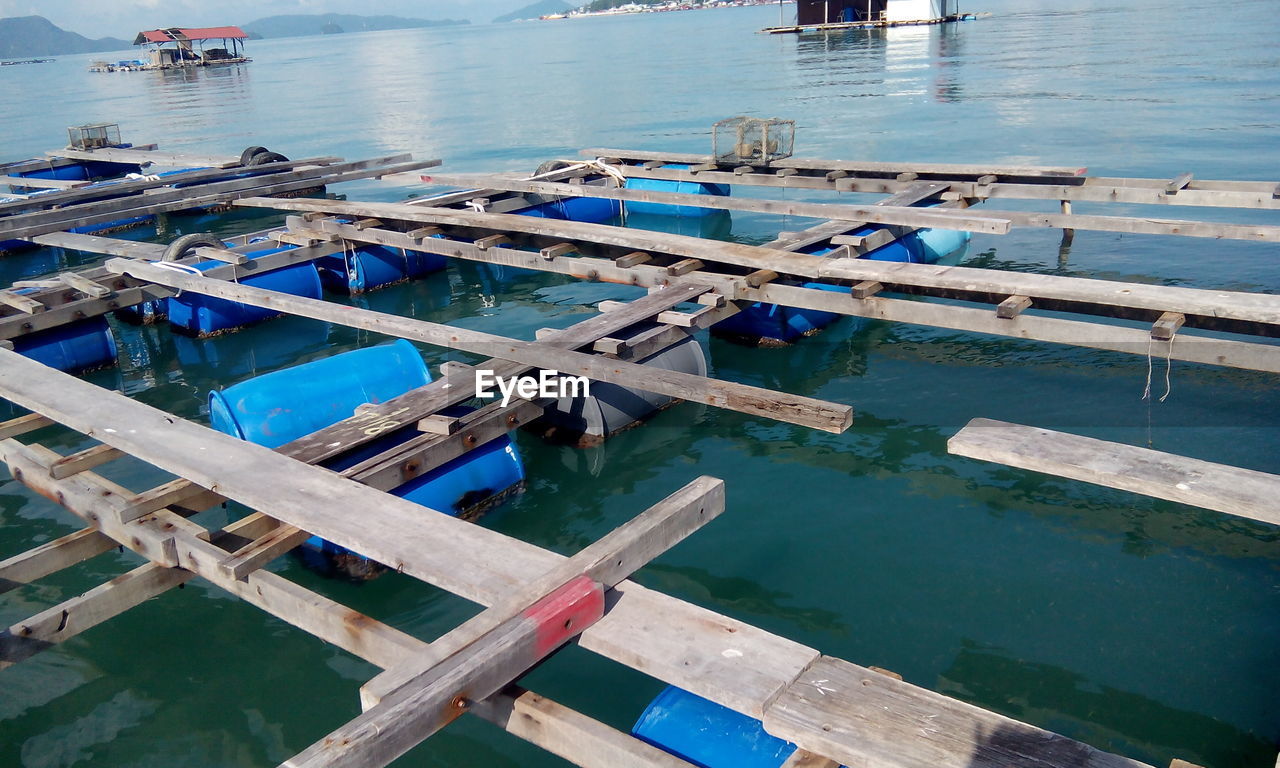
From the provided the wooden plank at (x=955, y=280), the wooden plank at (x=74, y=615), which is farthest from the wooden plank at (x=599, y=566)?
the wooden plank at (x=955, y=280)

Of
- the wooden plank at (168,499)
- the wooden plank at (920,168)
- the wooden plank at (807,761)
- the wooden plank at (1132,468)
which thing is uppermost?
the wooden plank at (920,168)

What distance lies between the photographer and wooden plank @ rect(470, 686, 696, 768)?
3.18 m

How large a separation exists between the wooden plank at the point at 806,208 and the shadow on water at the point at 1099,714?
5.52 meters

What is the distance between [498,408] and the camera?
677 centimetres

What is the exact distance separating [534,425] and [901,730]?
5635mm

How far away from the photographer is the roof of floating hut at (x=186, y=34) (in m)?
94.9

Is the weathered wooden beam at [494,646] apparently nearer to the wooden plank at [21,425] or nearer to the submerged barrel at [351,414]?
the submerged barrel at [351,414]

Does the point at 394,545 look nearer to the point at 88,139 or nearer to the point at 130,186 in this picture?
the point at 130,186

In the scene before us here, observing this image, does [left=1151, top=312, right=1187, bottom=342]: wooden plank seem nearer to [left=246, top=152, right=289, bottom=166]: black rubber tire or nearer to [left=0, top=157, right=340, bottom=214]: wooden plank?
[left=0, top=157, right=340, bottom=214]: wooden plank

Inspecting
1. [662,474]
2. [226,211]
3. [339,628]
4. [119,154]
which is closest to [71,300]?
[662,474]

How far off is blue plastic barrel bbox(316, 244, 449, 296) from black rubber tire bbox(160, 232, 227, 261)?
5.13 ft

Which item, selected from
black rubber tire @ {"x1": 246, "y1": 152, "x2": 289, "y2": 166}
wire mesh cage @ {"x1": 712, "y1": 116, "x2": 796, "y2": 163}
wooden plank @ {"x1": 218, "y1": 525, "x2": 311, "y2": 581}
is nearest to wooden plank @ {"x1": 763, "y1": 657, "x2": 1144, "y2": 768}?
wooden plank @ {"x1": 218, "y1": 525, "x2": 311, "y2": 581}

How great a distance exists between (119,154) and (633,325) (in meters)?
19.0

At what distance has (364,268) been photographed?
12914mm
